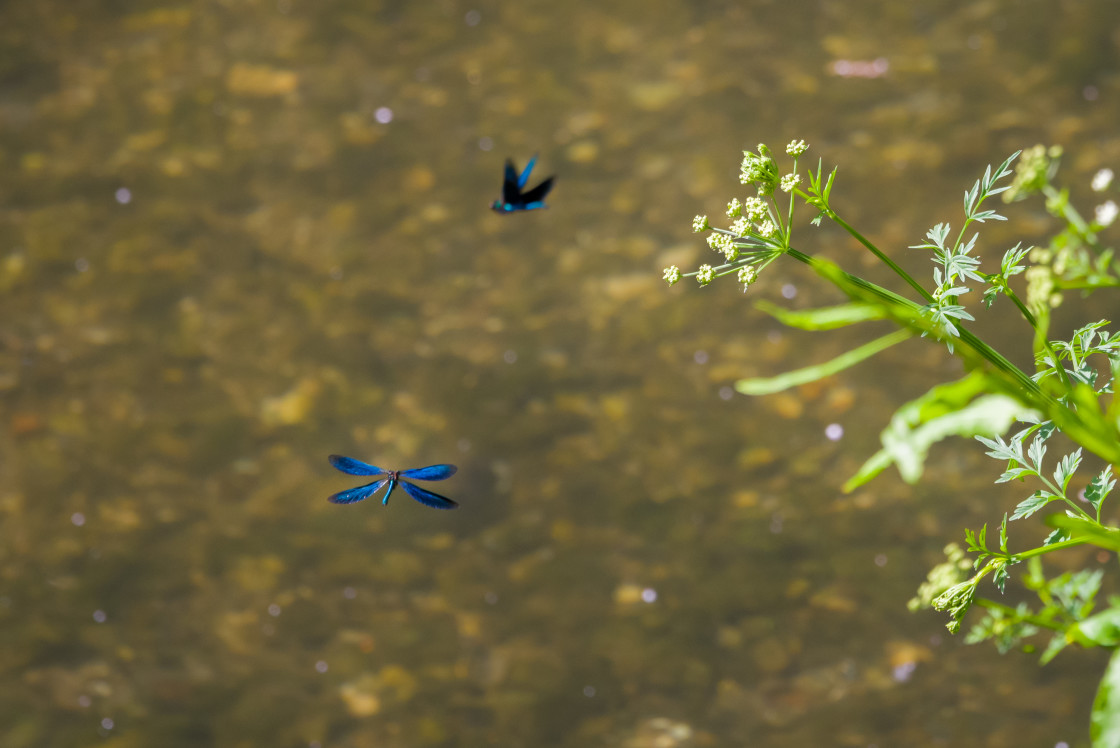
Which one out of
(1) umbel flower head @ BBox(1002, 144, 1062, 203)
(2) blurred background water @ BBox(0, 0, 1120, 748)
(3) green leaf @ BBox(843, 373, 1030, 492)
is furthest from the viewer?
(2) blurred background water @ BBox(0, 0, 1120, 748)

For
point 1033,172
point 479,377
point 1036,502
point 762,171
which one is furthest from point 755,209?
point 479,377

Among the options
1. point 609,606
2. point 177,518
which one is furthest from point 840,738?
point 177,518

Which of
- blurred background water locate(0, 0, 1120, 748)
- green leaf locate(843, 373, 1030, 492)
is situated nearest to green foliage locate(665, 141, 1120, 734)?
green leaf locate(843, 373, 1030, 492)

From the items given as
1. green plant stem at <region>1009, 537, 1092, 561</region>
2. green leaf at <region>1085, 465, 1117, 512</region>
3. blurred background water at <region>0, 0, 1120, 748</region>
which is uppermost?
blurred background water at <region>0, 0, 1120, 748</region>

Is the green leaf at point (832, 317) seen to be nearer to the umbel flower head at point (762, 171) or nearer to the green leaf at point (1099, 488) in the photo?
the umbel flower head at point (762, 171)

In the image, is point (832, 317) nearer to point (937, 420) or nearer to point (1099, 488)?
point (937, 420)

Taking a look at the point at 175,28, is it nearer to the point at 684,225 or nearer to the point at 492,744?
the point at 684,225

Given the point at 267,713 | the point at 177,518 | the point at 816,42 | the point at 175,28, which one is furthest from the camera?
the point at 175,28

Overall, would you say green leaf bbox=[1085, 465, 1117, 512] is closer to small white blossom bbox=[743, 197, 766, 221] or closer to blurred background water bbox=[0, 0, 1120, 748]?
small white blossom bbox=[743, 197, 766, 221]
